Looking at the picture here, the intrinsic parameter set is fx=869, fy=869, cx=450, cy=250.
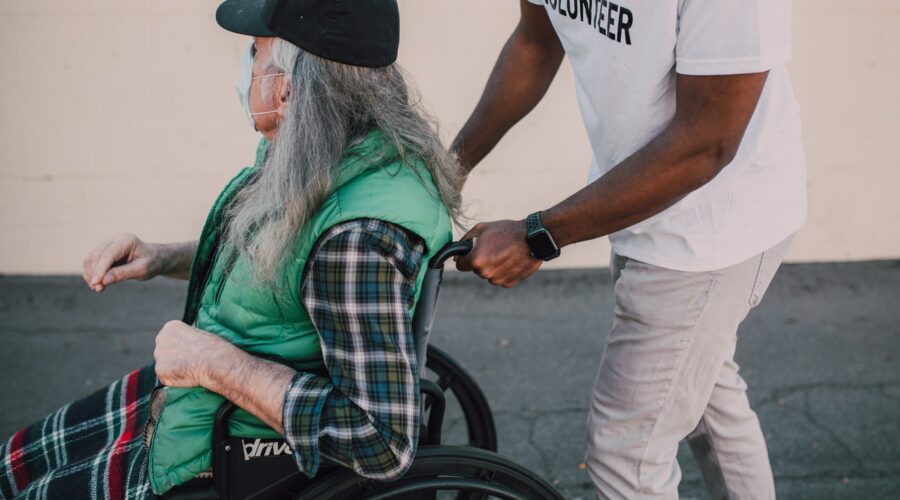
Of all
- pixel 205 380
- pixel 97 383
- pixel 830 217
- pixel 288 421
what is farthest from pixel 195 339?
pixel 830 217

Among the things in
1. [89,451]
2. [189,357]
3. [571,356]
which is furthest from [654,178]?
[571,356]

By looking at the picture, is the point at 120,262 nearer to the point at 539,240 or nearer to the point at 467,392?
the point at 467,392

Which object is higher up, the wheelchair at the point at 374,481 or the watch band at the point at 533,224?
the watch band at the point at 533,224

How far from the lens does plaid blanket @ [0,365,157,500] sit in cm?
168

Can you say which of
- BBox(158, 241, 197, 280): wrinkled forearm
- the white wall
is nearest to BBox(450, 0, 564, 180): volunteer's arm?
BBox(158, 241, 197, 280): wrinkled forearm

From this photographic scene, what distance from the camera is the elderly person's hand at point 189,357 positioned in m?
1.57

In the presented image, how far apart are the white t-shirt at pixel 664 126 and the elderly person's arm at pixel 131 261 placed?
1.01 metres

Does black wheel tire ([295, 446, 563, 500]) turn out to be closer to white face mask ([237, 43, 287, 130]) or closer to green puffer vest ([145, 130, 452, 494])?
green puffer vest ([145, 130, 452, 494])

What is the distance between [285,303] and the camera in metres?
1.58

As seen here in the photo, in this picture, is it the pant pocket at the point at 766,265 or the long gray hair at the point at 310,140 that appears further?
the pant pocket at the point at 766,265

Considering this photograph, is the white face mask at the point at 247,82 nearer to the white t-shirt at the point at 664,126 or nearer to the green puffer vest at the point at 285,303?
the green puffer vest at the point at 285,303

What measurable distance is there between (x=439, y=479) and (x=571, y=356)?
6.93 feet

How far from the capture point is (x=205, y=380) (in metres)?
1.56

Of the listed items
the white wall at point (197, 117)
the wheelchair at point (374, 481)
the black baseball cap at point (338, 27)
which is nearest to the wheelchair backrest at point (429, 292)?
the wheelchair at point (374, 481)
